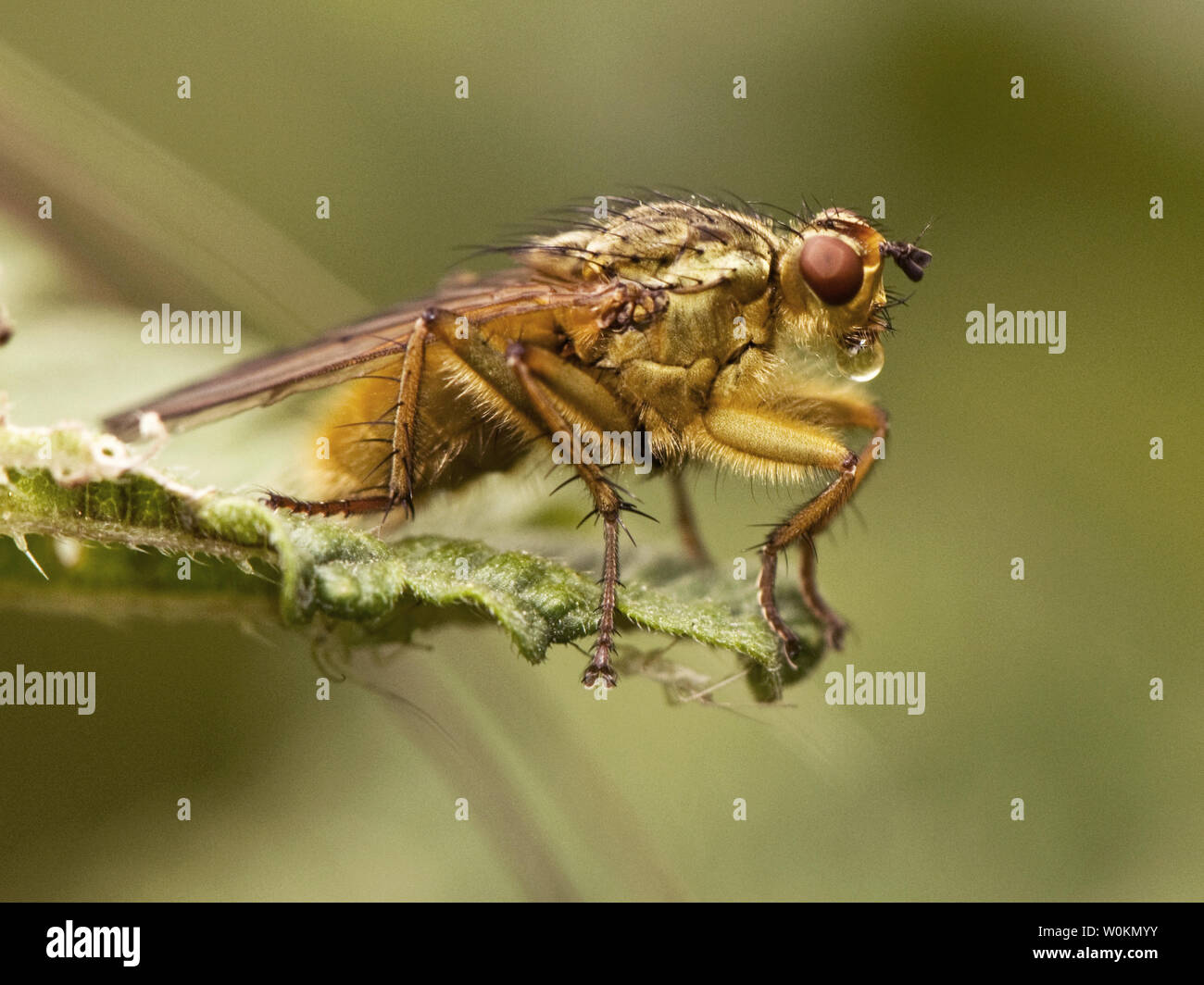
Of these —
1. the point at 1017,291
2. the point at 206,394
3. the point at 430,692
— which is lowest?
the point at 430,692

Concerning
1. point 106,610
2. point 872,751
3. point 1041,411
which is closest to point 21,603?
point 106,610

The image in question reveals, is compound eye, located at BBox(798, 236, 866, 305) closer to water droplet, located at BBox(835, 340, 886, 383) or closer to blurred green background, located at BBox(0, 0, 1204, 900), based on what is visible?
water droplet, located at BBox(835, 340, 886, 383)

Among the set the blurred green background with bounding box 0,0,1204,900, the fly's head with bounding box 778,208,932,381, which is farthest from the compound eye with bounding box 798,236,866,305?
the blurred green background with bounding box 0,0,1204,900

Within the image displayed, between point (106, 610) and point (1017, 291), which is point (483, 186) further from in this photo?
point (106, 610)

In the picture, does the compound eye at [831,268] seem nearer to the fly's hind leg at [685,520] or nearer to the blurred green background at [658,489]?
the blurred green background at [658,489]

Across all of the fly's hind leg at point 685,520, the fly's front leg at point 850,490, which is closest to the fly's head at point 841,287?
Result: the fly's front leg at point 850,490

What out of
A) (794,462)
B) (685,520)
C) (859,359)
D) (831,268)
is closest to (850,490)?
(794,462)

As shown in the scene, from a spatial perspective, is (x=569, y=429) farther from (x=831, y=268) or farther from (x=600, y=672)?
(x=831, y=268)
